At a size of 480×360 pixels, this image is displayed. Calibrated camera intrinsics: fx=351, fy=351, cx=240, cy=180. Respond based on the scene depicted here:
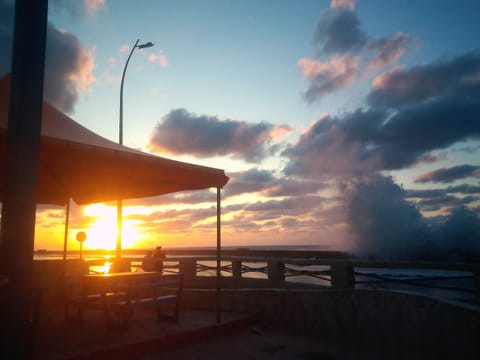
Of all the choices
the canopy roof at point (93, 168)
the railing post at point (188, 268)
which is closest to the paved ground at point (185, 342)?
the canopy roof at point (93, 168)

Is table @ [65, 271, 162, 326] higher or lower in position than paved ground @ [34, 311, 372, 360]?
higher

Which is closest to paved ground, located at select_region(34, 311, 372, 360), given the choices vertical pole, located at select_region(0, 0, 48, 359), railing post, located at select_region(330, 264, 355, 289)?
vertical pole, located at select_region(0, 0, 48, 359)

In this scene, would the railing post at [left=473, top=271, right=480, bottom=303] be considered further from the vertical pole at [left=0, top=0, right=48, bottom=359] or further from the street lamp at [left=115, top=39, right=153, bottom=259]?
the street lamp at [left=115, top=39, right=153, bottom=259]

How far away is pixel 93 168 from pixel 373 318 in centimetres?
513

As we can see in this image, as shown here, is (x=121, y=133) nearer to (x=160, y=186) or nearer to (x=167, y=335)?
(x=160, y=186)

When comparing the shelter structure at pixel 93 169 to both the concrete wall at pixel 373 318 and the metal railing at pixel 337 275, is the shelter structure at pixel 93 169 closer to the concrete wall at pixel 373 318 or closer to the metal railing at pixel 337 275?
the concrete wall at pixel 373 318

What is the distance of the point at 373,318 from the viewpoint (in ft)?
18.4

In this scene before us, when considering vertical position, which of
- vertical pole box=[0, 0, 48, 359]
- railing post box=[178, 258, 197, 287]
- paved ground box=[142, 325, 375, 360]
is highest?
vertical pole box=[0, 0, 48, 359]

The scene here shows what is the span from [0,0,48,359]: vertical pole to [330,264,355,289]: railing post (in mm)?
8295

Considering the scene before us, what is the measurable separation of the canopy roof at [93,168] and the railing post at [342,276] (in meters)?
5.07

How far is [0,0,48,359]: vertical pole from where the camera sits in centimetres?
326

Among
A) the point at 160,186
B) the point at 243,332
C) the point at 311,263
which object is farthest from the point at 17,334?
the point at 311,263

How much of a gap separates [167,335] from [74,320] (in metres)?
2.19

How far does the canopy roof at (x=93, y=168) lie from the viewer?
17.3 feet
